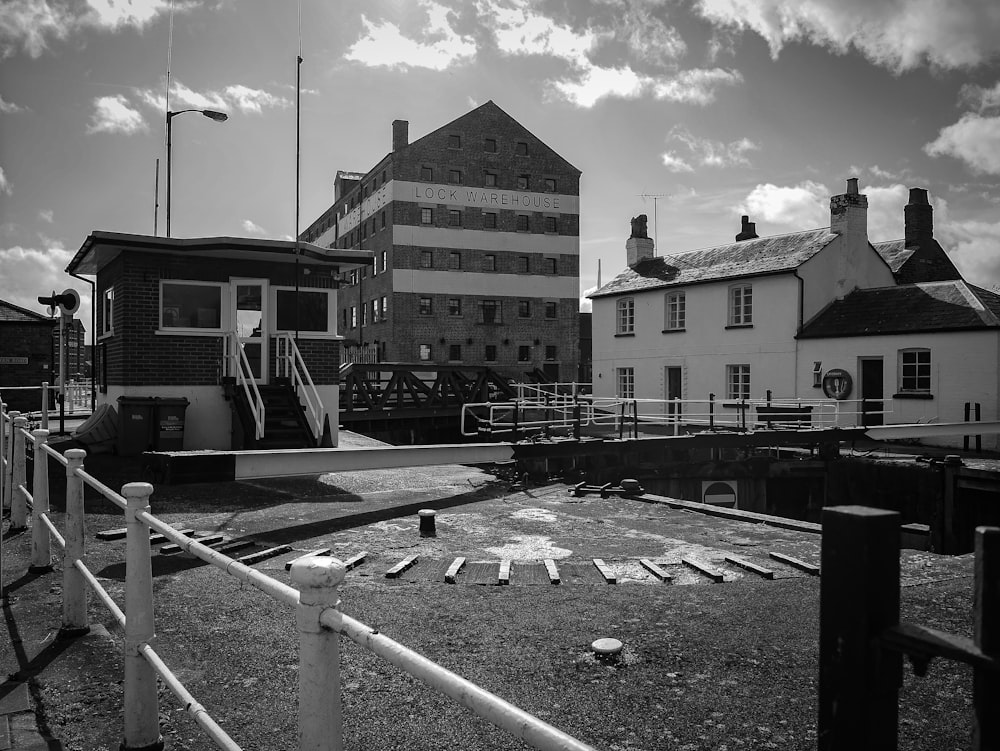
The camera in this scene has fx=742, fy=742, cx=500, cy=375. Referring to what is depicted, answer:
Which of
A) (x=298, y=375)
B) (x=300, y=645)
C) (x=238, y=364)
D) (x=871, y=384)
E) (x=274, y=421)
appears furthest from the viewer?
(x=871, y=384)

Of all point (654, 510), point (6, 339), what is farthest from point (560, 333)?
point (654, 510)

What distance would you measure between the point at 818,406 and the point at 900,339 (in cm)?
349

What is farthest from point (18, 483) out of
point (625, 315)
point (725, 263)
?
point (625, 315)

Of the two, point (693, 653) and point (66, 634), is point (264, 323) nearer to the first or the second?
point (66, 634)

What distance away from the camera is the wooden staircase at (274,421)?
1361 centimetres

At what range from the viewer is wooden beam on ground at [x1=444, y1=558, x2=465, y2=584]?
6.75 meters

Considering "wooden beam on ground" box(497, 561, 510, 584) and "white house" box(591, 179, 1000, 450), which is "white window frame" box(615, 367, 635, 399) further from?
"wooden beam on ground" box(497, 561, 510, 584)

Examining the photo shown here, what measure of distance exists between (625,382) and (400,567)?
91.9 ft

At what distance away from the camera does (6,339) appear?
29.1m

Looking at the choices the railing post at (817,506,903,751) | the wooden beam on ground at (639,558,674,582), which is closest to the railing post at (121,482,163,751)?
the railing post at (817,506,903,751)

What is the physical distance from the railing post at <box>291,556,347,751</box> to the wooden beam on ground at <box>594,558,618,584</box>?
5.01 metres

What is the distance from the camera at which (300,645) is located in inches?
80.9

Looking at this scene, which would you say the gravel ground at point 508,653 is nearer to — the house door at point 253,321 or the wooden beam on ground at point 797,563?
the wooden beam on ground at point 797,563

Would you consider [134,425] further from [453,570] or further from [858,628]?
[858,628]
